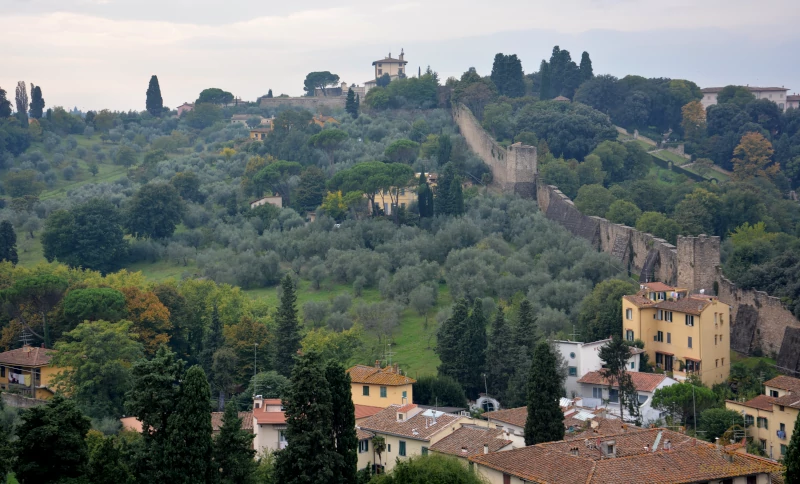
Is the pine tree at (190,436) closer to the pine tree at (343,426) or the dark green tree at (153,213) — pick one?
the pine tree at (343,426)

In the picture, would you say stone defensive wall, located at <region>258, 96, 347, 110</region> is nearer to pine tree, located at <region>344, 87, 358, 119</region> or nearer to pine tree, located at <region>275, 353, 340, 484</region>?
pine tree, located at <region>344, 87, 358, 119</region>

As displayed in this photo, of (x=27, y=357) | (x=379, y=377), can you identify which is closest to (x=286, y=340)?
(x=379, y=377)

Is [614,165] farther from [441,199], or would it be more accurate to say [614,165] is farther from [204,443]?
[204,443]

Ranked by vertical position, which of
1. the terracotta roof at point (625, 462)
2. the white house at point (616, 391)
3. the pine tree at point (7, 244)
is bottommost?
the white house at point (616, 391)

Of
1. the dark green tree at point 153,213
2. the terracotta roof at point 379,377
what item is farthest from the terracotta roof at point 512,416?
the dark green tree at point 153,213

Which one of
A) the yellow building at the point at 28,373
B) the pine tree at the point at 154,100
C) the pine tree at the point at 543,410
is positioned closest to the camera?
the pine tree at the point at 543,410
